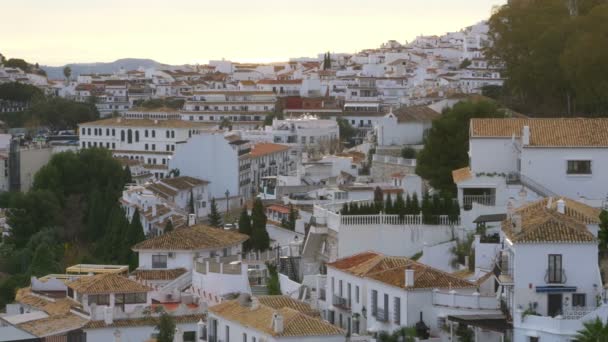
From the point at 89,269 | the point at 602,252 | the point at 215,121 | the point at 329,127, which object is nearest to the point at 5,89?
the point at 215,121

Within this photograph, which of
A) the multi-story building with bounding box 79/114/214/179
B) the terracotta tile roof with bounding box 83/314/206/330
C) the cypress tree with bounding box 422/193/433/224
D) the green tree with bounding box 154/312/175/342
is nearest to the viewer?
the green tree with bounding box 154/312/175/342

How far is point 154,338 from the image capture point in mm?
34719

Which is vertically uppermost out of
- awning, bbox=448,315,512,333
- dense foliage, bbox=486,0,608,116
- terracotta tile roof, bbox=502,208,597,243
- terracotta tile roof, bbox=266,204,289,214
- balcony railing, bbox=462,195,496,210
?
dense foliage, bbox=486,0,608,116

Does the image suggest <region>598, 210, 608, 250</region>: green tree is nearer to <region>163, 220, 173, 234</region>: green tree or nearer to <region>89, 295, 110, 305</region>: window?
<region>89, 295, 110, 305</region>: window

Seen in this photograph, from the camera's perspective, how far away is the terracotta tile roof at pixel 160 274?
40.1m

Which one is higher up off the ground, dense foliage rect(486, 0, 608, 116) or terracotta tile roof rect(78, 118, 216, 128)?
dense foliage rect(486, 0, 608, 116)

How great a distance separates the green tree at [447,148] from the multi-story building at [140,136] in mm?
41652

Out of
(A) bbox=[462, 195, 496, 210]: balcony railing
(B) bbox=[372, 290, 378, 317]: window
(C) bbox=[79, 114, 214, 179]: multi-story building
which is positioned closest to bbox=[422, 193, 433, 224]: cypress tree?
(A) bbox=[462, 195, 496, 210]: balcony railing

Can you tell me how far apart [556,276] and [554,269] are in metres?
0.13

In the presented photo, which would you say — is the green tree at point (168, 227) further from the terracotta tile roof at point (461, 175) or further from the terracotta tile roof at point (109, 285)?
the terracotta tile roof at point (461, 175)

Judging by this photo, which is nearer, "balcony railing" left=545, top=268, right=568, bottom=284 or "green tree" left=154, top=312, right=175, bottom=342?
"balcony railing" left=545, top=268, right=568, bottom=284

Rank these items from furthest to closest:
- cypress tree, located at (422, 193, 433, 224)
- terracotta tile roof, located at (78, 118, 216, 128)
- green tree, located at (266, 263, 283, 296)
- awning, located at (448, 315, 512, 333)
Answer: terracotta tile roof, located at (78, 118, 216, 128)
green tree, located at (266, 263, 283, 296)
cypress tree, located at (422, 193, 433, 224)
awning, located at (448, 315, 512, 333)

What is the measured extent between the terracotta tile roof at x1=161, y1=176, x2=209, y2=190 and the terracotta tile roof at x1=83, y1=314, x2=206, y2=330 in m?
30.5

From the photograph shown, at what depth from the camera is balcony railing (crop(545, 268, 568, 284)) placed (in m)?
27.6
